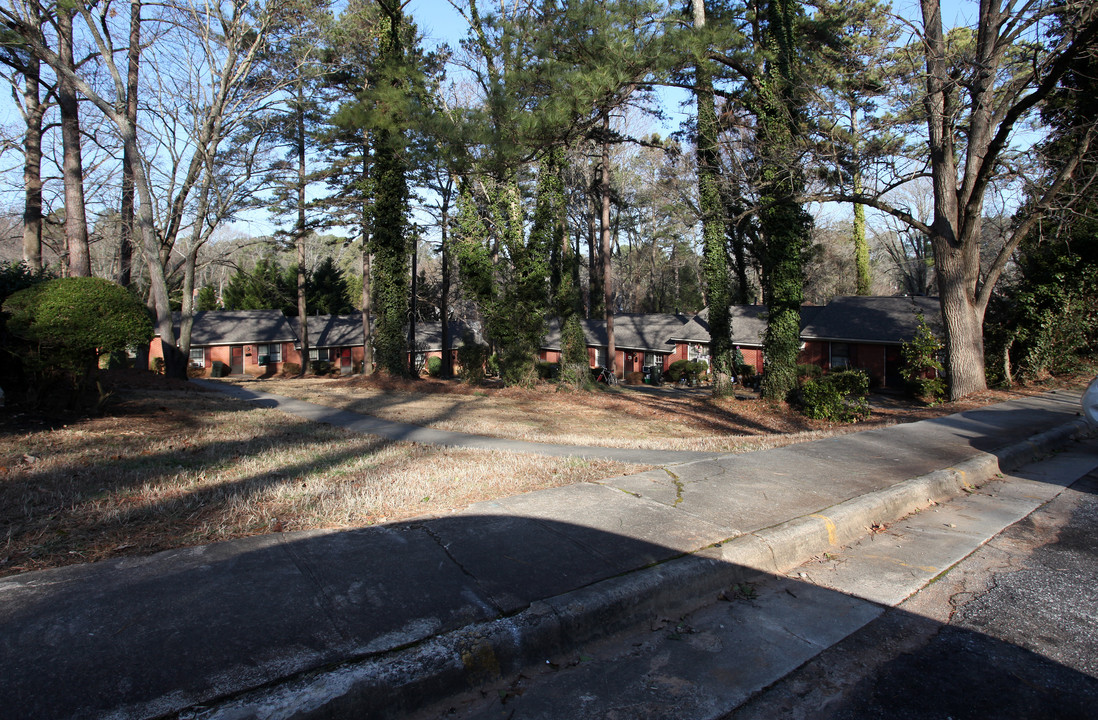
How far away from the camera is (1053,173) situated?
543 inches

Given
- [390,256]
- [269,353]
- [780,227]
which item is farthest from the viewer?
[269,353]

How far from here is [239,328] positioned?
42.6m

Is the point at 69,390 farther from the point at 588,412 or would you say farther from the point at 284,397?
the point at 588,412

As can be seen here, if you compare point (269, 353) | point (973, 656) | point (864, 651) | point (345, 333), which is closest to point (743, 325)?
point (345, 333)

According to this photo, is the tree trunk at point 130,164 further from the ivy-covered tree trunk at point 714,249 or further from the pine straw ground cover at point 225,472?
the ivy-covered tree trunk at point 714,249

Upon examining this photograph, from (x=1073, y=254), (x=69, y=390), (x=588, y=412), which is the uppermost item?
(x=1073, y=254)

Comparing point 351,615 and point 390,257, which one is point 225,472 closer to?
point 351,615

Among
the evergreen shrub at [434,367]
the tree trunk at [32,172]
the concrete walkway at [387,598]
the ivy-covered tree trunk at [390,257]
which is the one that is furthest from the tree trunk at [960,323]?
the evergreen shrub at [434,367]

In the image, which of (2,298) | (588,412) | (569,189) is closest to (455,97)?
(569,189)

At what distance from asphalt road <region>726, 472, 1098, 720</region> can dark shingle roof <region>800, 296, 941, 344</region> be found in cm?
2653

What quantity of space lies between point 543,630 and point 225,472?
4.61 metres

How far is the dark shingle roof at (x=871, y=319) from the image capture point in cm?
2834

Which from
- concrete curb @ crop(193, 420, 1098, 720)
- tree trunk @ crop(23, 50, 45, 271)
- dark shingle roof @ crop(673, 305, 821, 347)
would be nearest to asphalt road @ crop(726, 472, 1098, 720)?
concrete curb @ crop(193, 420, 1098, 720)

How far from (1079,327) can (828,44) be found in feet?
47.0
